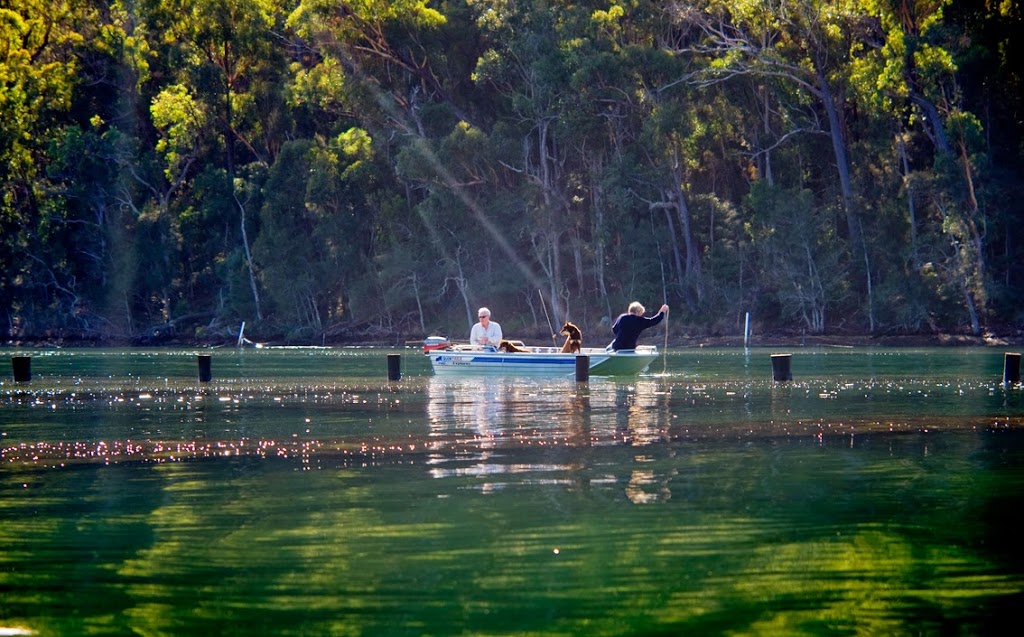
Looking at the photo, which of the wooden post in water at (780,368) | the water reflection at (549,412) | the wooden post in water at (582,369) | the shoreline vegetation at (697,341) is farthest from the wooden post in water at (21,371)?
the shoreline vegetation at (697,341)

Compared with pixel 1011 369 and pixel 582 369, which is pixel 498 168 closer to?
pixel 582 369

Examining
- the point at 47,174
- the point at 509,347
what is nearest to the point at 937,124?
the point at 509,347

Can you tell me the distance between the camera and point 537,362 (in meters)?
32.0

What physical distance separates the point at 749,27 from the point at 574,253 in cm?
1314

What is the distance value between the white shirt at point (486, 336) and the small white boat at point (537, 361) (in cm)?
27

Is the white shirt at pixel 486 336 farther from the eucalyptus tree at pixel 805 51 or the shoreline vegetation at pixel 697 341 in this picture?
the eucalyptus tree at pixel 805 51

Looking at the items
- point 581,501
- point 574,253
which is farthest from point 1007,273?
point 581,501

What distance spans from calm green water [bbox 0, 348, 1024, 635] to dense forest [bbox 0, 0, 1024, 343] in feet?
113

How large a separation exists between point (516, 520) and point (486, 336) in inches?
884

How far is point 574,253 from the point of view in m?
65.4

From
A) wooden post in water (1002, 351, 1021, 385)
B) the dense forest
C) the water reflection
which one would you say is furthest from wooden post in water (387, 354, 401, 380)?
the dense forest

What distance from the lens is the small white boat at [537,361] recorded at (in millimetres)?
31234

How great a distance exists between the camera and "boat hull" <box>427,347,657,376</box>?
31.2 meters

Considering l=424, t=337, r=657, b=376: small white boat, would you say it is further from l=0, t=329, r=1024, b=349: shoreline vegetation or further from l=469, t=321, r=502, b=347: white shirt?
l=0, t=329, r=1024, b=349: shoreline vegetation
